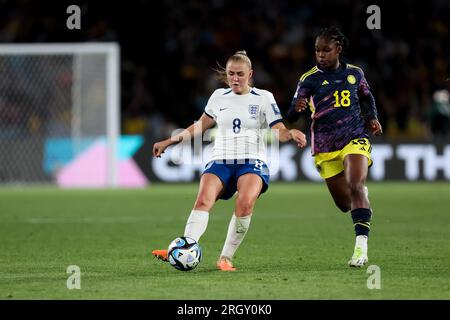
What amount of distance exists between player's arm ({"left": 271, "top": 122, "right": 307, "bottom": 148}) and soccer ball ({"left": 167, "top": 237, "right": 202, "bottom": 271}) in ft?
3.61

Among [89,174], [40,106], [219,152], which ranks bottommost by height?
[219,152]

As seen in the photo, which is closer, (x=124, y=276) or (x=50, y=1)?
(x=124, y=276)

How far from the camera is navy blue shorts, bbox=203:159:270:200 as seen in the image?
7.80 m

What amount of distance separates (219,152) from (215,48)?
16.8m

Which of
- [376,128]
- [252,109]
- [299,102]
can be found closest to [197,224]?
[252,109]

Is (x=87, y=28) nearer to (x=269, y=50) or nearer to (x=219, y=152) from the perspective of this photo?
(x=269, y=50)

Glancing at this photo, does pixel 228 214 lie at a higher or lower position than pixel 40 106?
lower

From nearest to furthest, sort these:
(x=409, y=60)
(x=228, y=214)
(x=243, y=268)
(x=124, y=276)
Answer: (x=124, y=276) < (x=243, y=268) < (x=228, y=214) < (x=409, y=60)

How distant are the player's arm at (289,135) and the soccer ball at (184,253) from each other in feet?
3.61

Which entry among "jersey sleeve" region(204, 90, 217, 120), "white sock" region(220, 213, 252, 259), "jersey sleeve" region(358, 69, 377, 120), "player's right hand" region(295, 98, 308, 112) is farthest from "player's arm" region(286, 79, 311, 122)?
"white sock" region(220, 213, 252, 259)

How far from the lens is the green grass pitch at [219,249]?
6516 millimetres

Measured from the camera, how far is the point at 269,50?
80.6 ft

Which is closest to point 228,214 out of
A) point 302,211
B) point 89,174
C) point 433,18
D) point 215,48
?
point 302,211

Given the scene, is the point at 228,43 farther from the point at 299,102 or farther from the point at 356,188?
the point at 356,188
